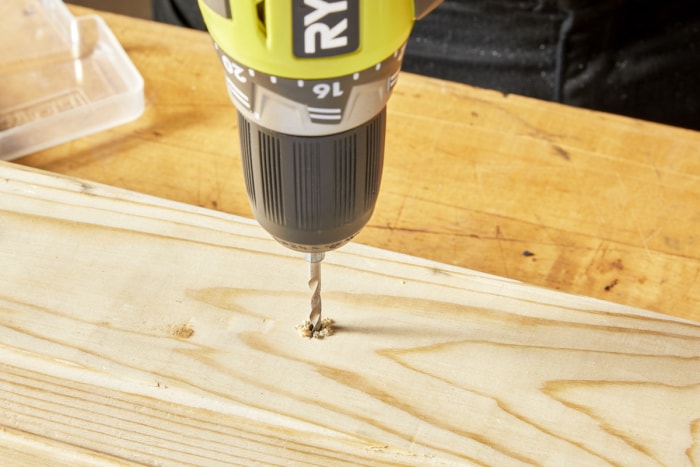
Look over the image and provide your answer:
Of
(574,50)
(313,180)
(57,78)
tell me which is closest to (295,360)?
(313,180)

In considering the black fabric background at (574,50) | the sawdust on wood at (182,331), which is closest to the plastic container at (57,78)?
the sawdust on wood at (182,331)

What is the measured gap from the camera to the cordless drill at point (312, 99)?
0.50 metres

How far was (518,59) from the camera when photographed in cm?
128

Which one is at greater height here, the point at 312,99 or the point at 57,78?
the point at 312,99

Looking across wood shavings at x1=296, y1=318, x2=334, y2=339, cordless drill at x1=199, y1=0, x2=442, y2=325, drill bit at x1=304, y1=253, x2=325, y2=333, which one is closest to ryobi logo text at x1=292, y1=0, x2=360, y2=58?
cordless drill at x1=199, y1=0, x2=442, y2=325

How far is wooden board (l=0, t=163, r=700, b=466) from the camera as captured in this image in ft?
2.35

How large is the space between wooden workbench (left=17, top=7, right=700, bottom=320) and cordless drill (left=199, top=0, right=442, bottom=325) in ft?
1.09

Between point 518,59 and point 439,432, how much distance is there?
740 mm

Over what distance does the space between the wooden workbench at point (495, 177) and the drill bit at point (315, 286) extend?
18 cm

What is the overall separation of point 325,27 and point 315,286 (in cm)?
29

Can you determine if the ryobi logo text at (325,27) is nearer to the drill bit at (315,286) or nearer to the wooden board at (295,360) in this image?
the drill bit at (315,286)

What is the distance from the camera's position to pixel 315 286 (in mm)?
734

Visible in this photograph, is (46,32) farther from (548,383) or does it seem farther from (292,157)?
(548,383)

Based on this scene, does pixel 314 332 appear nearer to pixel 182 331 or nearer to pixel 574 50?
pixel 182 331
